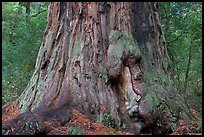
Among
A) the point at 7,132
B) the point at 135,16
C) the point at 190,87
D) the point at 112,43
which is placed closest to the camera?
the point at 7,132

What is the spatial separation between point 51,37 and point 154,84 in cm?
195

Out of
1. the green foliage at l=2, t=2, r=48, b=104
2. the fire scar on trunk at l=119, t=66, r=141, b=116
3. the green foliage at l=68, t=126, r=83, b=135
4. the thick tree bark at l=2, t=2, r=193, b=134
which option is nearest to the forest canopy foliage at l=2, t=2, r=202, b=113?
the green foliage at l=2, t=2, r=48, b=104

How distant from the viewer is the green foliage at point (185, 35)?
10242mm

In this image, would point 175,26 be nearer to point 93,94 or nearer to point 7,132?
point 93,94

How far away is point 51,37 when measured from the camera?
19.9 ft

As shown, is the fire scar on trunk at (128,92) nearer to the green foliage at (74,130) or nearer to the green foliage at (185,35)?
the green foliage at (74,130)

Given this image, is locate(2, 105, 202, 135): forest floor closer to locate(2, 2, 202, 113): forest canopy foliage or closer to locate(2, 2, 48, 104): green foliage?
locate(2, 2, 202, 113): forest canopy foliage

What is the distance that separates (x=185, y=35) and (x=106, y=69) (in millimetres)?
6165

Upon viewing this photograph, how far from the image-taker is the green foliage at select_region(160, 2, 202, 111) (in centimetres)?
1024

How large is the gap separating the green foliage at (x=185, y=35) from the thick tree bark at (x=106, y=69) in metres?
3.92

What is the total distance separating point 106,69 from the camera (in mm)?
5602

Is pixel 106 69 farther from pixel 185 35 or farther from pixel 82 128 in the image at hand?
pixel 185 35

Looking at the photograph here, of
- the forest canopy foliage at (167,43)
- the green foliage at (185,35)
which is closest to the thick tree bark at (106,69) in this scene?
the green foliage at (185,35)

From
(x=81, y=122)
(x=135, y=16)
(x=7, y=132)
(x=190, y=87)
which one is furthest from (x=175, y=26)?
(x=7, y=132)
